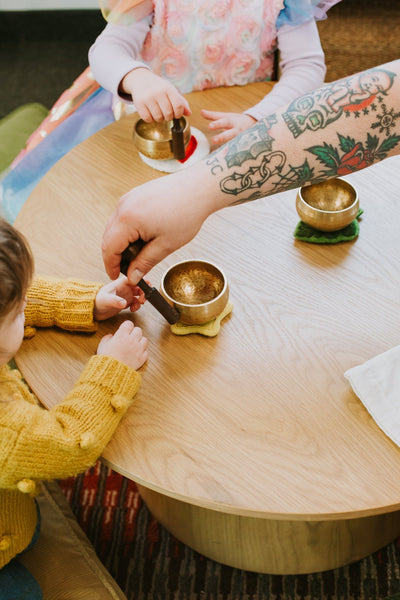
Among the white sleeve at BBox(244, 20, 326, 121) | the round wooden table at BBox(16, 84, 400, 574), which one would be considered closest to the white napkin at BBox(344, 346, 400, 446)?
the round wooden table at BBox(16, 84, 400, 574)

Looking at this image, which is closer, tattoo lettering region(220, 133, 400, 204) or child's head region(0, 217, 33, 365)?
child's head region(0, 217, 33, 365)

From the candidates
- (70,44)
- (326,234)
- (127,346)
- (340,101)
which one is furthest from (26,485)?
(70,44)

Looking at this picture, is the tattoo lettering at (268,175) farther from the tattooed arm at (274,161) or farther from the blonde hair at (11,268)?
the blonde hair at (11,268)

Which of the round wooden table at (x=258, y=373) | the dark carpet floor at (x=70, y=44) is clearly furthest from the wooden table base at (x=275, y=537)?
the dark carpet floor at (x=70, y=44)

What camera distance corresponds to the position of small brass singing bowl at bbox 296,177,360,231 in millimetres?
1021

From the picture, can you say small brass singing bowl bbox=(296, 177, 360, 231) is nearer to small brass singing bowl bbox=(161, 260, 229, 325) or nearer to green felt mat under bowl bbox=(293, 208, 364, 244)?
green felt mat under bowl bbox=(293, 208, 364, 244)

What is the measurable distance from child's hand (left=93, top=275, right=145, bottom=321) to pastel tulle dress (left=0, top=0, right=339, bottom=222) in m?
0.72

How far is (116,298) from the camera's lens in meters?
0.95

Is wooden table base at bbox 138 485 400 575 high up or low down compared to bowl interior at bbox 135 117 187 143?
down

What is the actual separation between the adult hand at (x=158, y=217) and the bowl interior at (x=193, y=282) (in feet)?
0.19

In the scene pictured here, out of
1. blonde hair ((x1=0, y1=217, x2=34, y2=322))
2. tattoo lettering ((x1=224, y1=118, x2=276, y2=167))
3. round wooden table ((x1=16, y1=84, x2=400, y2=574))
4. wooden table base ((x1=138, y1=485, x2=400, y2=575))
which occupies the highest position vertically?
tattoo lettering ((x1=224, y1=118, x2=276, y2=167))

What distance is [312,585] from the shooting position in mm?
1340

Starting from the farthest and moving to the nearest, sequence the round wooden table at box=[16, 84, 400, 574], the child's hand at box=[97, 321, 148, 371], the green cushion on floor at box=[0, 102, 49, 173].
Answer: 1. the green cushion on floor at box=[0, 102, 49, 173]
2. the child's hand at box=[97, 321, 148, 371]
3. the round wooden table at box=[16, 84, 400, 574]

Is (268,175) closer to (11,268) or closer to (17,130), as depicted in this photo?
(11,268)
